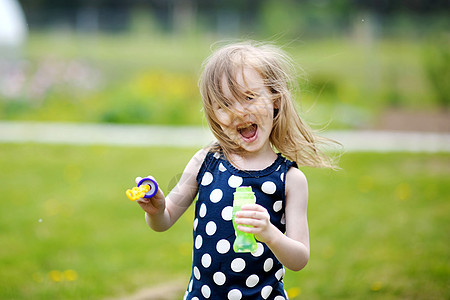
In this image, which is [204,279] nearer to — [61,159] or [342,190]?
[342,190]

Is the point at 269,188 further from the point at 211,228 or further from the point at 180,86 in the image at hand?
the point at 180,86

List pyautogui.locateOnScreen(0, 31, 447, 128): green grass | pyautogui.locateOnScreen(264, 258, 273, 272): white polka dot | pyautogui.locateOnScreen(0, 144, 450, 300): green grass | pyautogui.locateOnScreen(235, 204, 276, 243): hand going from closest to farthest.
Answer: pyautogui.locateOnScreen(235, 204, 276, 243): hand < pyautogui.locateOnScreen(264, 258, 273, 272): white polka dot < pyautogui.locateOnScreen(0, 144, 450, 300): green grass < pyautogui.locateOnScreen(0, 31, 447, 128): green grass

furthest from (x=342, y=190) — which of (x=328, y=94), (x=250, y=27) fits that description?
(x=250, y=27)

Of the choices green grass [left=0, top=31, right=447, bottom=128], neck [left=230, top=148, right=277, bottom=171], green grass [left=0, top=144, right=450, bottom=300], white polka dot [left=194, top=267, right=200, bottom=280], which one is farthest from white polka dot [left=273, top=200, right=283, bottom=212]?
green grass [left=0, top=31, right=447, bottom=128]

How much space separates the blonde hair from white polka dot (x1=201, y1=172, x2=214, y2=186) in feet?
0.31

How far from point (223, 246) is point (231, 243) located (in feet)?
0.10

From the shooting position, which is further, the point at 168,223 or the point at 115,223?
the point at 115,223

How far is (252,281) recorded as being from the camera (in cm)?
185

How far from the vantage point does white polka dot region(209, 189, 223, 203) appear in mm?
1852

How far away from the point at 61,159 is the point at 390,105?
6830 millimetres

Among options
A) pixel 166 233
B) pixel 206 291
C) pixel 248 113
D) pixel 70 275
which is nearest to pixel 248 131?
pixel 248 113

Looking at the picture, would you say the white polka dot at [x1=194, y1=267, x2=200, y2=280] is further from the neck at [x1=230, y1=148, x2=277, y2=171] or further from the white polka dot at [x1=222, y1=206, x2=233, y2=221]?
the neck at [x1=230, y1=148, x2=277, y2=171]

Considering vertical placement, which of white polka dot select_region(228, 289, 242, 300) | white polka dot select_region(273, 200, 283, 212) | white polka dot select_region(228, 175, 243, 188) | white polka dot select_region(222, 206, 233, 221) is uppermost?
white polka dot select_region(228, 175, 243, 188)

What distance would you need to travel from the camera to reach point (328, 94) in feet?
33.2
